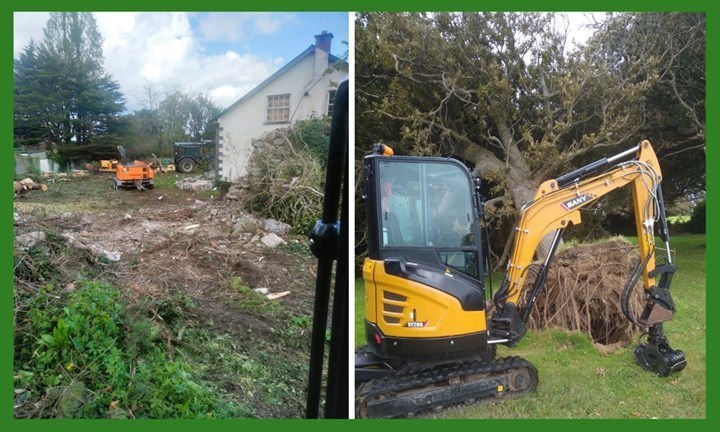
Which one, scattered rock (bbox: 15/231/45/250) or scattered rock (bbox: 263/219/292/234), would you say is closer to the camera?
scattered rock (bbox: 15/231/45/250)

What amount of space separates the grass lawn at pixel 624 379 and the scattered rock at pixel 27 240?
1131 millimetres

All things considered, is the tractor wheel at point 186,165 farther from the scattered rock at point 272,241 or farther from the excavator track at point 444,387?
the excavator track at point 444,387

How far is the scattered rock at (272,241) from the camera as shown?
1.99 m

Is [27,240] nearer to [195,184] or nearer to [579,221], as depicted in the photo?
[195,184]

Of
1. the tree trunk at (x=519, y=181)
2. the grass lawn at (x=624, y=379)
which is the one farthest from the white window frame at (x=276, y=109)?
the tree trunk at (x=519, y=181)

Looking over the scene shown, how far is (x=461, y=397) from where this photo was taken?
2404 mm

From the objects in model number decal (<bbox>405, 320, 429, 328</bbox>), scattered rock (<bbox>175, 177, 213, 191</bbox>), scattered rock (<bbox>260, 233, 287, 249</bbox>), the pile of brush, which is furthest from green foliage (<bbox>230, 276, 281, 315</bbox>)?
the pile of brush

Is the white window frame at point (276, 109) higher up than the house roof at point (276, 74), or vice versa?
the house roof at point (276, 74)

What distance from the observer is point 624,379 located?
2.51m

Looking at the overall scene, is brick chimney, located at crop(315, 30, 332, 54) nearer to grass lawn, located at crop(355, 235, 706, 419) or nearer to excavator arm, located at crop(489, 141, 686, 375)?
grass lawn, located at crop(355, 235, 706, 419)

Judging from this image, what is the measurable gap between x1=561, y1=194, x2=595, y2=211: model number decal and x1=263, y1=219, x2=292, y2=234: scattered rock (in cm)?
158

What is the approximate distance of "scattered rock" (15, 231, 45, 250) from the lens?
1675mm

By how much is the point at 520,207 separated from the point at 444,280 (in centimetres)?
81

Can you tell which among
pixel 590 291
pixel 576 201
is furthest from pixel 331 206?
pixel 590 291
